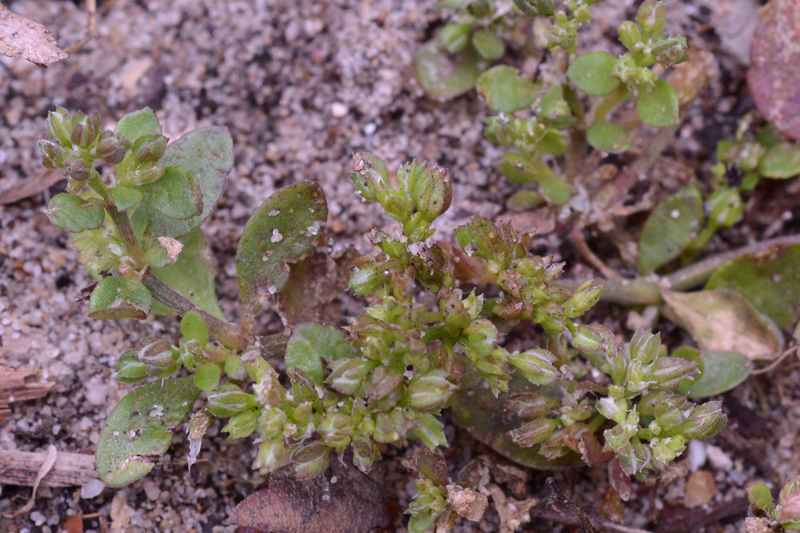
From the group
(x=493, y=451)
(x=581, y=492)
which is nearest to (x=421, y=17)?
(x=493, y=451)

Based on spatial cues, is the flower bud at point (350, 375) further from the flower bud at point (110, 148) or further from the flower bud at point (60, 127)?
the flower bud at point (60, 127)

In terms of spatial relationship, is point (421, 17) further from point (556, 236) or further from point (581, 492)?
point (581, 492)

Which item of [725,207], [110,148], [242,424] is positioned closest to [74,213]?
[110,148]

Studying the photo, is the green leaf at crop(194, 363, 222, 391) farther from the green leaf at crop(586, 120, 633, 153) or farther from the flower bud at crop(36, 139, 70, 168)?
the green leaf at crop(586, 120, 633, 153)

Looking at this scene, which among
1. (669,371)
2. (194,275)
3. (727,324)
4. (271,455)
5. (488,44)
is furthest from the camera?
(488,44)

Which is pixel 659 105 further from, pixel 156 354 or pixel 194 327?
pixel 156 354

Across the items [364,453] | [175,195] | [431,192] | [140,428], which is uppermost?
[431,192]

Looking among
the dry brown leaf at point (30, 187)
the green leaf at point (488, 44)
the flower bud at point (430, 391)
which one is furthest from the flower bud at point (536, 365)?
the dry brown leaf at point (30, 187)

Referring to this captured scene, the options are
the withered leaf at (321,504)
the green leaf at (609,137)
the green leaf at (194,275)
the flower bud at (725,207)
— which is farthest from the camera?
the flower bud at (725,207)
